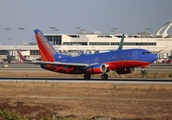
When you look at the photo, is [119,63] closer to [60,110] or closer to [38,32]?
[38,32]

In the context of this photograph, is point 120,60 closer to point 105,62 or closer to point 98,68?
point 105,62

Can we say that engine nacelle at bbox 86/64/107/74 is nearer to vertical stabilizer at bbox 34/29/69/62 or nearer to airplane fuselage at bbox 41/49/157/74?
airplane fuselage at bbox 41/49/157/74

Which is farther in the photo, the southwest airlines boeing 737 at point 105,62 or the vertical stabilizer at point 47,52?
the vertical stabilizer at point 47,52

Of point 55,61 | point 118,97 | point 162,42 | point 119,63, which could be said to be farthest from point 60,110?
point 162,42

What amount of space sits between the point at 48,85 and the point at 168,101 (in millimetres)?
17687

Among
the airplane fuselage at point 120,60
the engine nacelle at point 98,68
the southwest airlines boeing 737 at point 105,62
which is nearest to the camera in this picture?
the airplane fuselage at point 120,60

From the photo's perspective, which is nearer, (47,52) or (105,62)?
(105,62)

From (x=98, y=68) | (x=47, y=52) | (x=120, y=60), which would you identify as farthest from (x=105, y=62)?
(x=47, y=52)

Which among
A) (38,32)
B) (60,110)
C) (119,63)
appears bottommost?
(60,110)

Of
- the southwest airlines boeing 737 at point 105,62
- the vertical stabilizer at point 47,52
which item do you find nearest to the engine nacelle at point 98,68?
the southwest airlines boeing 737 at point 105,62

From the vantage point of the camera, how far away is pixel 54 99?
41156 millimetres

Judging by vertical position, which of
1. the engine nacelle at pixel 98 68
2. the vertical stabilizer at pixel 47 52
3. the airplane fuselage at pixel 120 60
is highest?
the vertical stabilizer at pixel 47 52

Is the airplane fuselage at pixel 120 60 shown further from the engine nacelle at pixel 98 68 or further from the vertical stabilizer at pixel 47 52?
the vertical stabilizer at pixel 47 52

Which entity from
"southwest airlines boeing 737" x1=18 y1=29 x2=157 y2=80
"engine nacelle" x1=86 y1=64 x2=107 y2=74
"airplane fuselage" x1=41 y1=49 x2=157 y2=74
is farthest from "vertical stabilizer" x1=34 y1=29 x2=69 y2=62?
"engine nacelle" x1=86 y1=64 x2=107 y2=74
